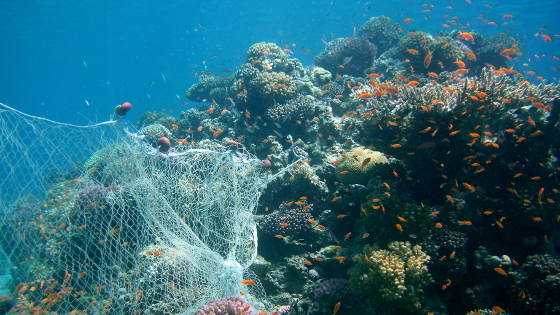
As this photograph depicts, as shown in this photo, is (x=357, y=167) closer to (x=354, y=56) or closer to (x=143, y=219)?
(x=143, y=219)

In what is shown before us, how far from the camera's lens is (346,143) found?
26.1 ft

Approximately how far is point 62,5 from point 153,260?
2107 inches

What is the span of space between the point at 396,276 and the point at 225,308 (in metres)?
2.57

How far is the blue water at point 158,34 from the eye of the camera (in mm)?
47031

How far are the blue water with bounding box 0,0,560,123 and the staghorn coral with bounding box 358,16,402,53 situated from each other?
8.83m

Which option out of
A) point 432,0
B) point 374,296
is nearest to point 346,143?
point 374,296

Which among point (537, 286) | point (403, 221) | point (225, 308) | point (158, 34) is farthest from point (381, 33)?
point (158, 34)

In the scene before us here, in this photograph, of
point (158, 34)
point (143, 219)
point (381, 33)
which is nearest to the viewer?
point (143, 219)

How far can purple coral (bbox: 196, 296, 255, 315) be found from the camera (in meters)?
3.97

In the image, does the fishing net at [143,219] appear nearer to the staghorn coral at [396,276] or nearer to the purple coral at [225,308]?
the purple coral at [225,308]

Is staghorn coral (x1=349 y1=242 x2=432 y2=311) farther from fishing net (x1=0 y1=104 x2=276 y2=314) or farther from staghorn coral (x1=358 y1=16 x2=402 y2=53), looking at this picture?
staghorn coral (x1=358 y1=16 x2=402 y2=53)

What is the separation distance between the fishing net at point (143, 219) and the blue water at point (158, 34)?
20319 mm

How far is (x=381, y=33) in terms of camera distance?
53.1 ft

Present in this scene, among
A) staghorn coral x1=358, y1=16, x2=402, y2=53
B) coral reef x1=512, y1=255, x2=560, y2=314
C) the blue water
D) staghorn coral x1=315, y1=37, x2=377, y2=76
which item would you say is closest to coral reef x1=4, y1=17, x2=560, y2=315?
coral reef x1=512, y1=255, x2=560, y2=314
